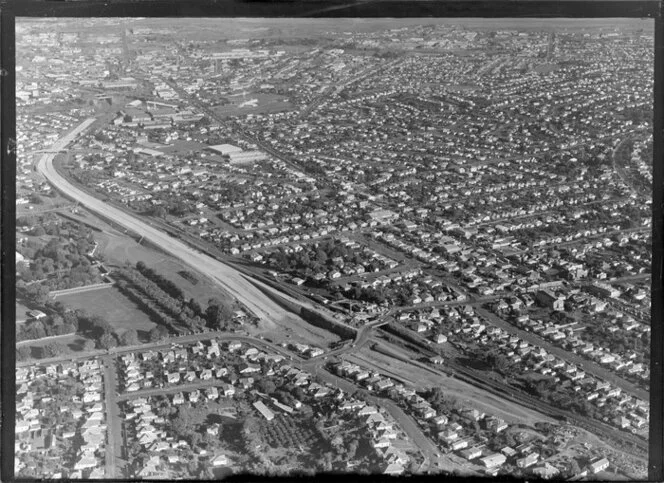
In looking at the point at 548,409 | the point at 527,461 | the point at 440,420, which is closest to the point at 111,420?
the point at 440,420

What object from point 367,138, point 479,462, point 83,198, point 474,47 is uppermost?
point 474,47

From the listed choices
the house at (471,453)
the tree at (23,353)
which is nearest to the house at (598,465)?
the house at (471,453)

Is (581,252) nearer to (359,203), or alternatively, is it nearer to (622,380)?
(622,380)

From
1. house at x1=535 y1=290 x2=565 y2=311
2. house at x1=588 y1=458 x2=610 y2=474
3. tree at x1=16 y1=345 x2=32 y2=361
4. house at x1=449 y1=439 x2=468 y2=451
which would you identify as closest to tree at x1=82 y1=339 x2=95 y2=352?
tree at x1=16 y1=345 x2=32 y2=361

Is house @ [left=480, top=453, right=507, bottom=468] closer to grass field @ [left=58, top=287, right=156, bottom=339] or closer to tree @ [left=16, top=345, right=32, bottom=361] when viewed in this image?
grass field @ [left=58, top=287, right=156, bottom=339]

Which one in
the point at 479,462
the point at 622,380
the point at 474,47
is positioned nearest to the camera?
the point at 479,462

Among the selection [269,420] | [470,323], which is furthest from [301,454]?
[470,323]

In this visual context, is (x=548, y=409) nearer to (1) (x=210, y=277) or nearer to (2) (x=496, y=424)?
(2) (x=496, y=424)
